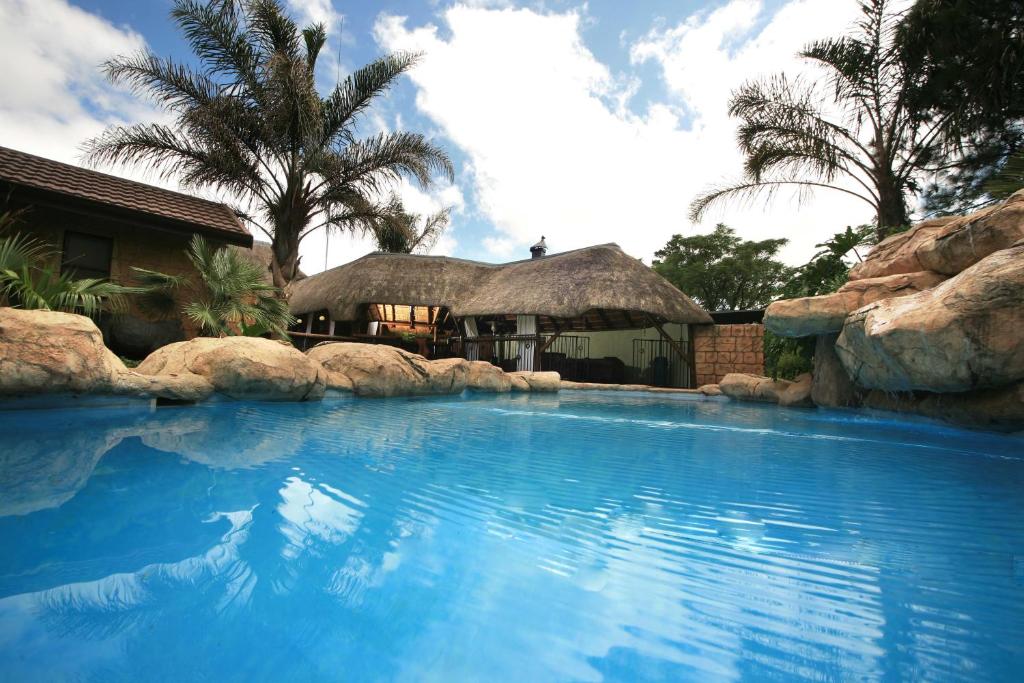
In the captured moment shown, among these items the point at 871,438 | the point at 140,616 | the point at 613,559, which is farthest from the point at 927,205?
the point at 140,616

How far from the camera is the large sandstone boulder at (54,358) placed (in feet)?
12.3

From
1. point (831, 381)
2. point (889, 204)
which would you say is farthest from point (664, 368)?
point (831, 381)

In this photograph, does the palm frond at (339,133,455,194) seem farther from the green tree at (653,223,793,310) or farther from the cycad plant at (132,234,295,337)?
the green tree at (653,223,793,310)

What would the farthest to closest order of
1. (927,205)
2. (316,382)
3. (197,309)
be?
(927,205), (197,309), (316,382)

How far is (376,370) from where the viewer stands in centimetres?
702

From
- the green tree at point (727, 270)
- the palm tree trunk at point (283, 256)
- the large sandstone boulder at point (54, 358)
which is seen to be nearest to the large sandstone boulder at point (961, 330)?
the large sandstone boulder at point (54, 358)

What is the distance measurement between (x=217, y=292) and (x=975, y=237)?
407 inches

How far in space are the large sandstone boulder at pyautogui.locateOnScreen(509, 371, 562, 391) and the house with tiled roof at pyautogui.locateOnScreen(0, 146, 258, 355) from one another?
630 centimetres

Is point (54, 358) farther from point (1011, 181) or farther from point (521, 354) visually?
point (1011, 181)

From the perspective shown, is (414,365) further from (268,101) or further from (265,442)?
(268,101)

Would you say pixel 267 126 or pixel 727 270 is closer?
pixel 267 126

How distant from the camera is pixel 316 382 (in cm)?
609

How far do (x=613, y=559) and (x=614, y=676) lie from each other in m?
0.58

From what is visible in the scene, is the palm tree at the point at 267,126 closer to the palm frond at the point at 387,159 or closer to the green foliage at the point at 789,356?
the palm frond at the point at 387,159
